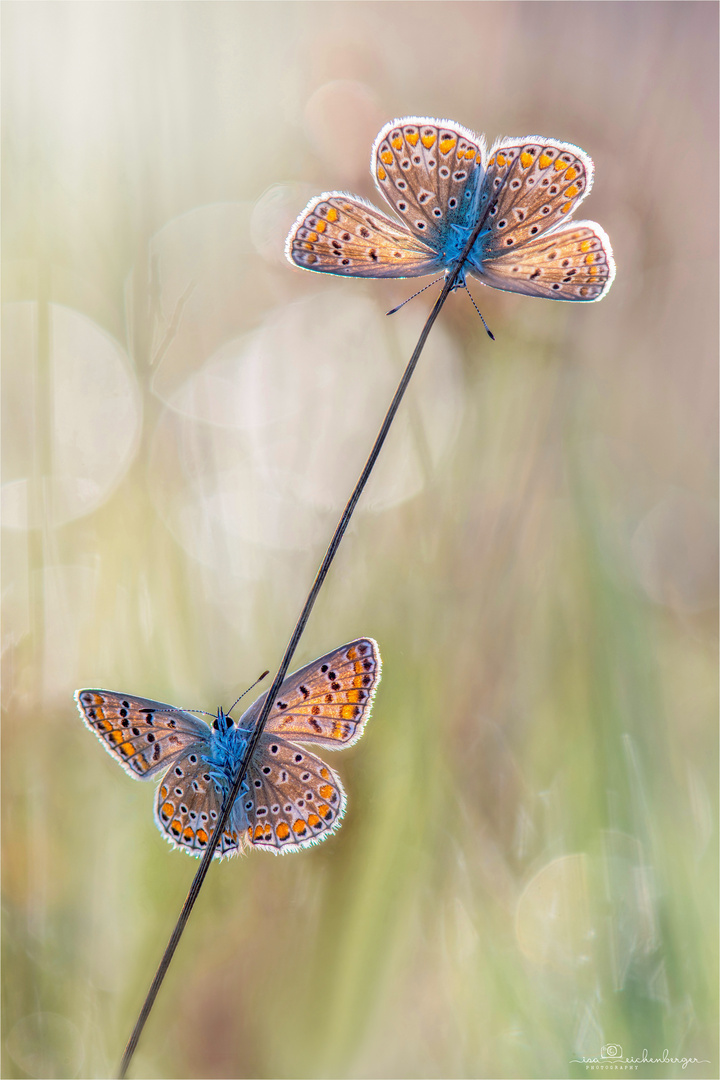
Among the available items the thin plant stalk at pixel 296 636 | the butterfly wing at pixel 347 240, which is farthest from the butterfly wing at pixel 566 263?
the thin plant stalk at pixel 296 636

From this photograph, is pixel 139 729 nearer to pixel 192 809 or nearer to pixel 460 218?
pixel 192 809

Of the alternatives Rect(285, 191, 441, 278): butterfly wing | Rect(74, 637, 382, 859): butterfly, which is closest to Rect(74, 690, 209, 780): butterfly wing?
Rect(74, 637, 382, 859): butterfly

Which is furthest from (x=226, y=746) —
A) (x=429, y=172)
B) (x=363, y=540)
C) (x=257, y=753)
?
(x=429, y=172)

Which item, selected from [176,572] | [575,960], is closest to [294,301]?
[176,572]

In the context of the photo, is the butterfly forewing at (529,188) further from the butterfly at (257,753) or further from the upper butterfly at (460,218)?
the butterfly at (257,753)

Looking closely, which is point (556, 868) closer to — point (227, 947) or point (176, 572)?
point (227, 947)
